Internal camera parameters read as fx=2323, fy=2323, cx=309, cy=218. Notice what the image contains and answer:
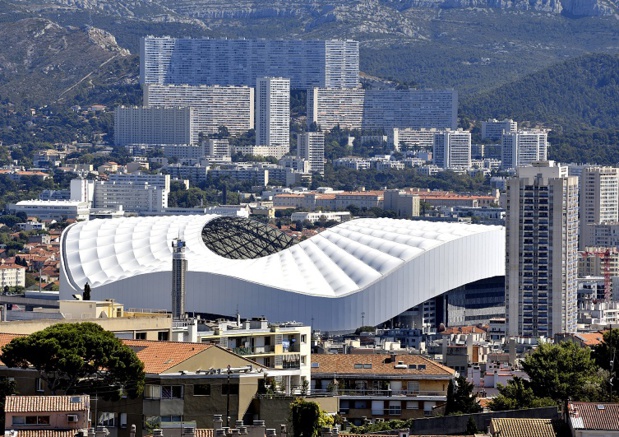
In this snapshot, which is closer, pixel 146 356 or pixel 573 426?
pixel 573 426

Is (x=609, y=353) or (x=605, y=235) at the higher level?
(x=605, y=235)

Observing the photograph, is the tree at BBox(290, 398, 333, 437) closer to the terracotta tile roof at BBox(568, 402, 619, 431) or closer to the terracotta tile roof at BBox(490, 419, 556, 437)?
the terracotta tile roof at BBox(490, 419, 556, 437)

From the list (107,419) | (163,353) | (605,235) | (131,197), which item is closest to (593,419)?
(107,419)

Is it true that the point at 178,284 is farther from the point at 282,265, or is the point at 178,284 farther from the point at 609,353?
the point at 609,353

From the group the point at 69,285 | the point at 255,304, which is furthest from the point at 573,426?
the point at 69,285

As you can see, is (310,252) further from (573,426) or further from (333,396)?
(573,426)

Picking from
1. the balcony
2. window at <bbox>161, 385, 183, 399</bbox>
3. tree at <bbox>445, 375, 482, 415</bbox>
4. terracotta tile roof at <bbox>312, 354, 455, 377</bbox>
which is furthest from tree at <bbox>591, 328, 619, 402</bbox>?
window at <bbox>161, 385, 183, 399</bbox>
